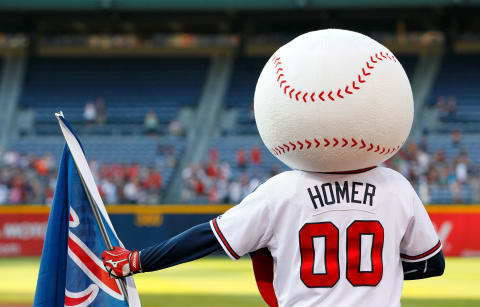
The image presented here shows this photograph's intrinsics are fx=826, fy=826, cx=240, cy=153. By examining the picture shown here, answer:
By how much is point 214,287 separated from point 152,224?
6.26 metres

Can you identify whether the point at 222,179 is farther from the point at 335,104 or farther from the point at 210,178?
the point at 335,104

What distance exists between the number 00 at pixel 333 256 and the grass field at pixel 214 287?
6.64 meters

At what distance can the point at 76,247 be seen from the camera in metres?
3.29

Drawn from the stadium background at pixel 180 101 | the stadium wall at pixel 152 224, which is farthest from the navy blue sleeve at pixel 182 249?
the stadium background at pixel 180 101

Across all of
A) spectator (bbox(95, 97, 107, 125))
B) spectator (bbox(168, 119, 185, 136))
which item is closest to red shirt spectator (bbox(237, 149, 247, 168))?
spectator (bbox(168, 119, 185, 136))

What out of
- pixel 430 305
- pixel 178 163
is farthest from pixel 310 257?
pixel 178 163

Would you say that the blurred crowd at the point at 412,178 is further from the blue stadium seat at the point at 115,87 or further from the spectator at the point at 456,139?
the blue stadium seat at the point at 115,87

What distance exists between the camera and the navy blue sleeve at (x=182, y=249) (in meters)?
2.91

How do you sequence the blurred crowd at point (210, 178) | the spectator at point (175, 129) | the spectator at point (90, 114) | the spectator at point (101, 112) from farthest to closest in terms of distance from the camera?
1. the spectator at point (101, 112)
2. the spectator at point (90, 114)
3. the spectator at point (175, 129)
4. the blurred crowd at point (210, 178)

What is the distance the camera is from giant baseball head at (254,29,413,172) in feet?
9.02

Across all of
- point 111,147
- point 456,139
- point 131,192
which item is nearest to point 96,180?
point 131,192

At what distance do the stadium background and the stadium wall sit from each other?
28 millimetres

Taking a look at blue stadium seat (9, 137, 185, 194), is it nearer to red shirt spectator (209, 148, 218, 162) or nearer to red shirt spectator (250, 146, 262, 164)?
red shirt spectator (209, 148, 218, 162)

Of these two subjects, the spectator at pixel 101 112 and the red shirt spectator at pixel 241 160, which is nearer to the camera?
the red shirt spectator at pixel 241 160
